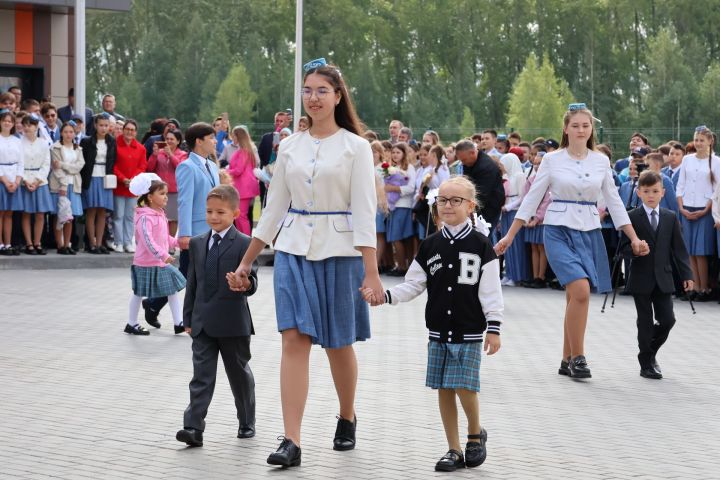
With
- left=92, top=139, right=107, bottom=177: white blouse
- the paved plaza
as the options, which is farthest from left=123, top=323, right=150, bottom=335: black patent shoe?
left=92, top=139, right=107, bottom=177: white blouse

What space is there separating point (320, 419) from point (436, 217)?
1465 millimetres

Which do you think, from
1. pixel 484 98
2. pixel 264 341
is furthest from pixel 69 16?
pixel 484 98

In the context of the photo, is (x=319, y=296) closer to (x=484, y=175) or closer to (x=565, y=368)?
(x=565, y=368)

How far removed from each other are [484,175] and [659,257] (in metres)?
4.28

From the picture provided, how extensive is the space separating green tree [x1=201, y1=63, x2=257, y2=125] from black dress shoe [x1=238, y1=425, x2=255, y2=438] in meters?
78.4

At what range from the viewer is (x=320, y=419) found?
25.3 feet

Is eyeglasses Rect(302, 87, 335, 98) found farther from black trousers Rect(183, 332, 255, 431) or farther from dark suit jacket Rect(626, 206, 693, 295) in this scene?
dark suit jacket Rect(626, 206, 693, 295)

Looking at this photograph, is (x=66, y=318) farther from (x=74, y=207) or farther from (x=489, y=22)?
(x=489, y=22)

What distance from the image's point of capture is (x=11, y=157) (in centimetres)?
1775

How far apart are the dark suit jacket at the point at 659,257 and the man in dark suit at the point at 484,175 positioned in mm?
3799

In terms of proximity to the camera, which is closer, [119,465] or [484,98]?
[119,465]

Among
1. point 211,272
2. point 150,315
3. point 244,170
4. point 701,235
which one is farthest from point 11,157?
point 211,272

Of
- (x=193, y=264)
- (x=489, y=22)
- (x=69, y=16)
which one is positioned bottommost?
(x=193, y=264)

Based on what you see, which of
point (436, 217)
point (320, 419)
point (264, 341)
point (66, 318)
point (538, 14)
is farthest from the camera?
point (538, 14)
